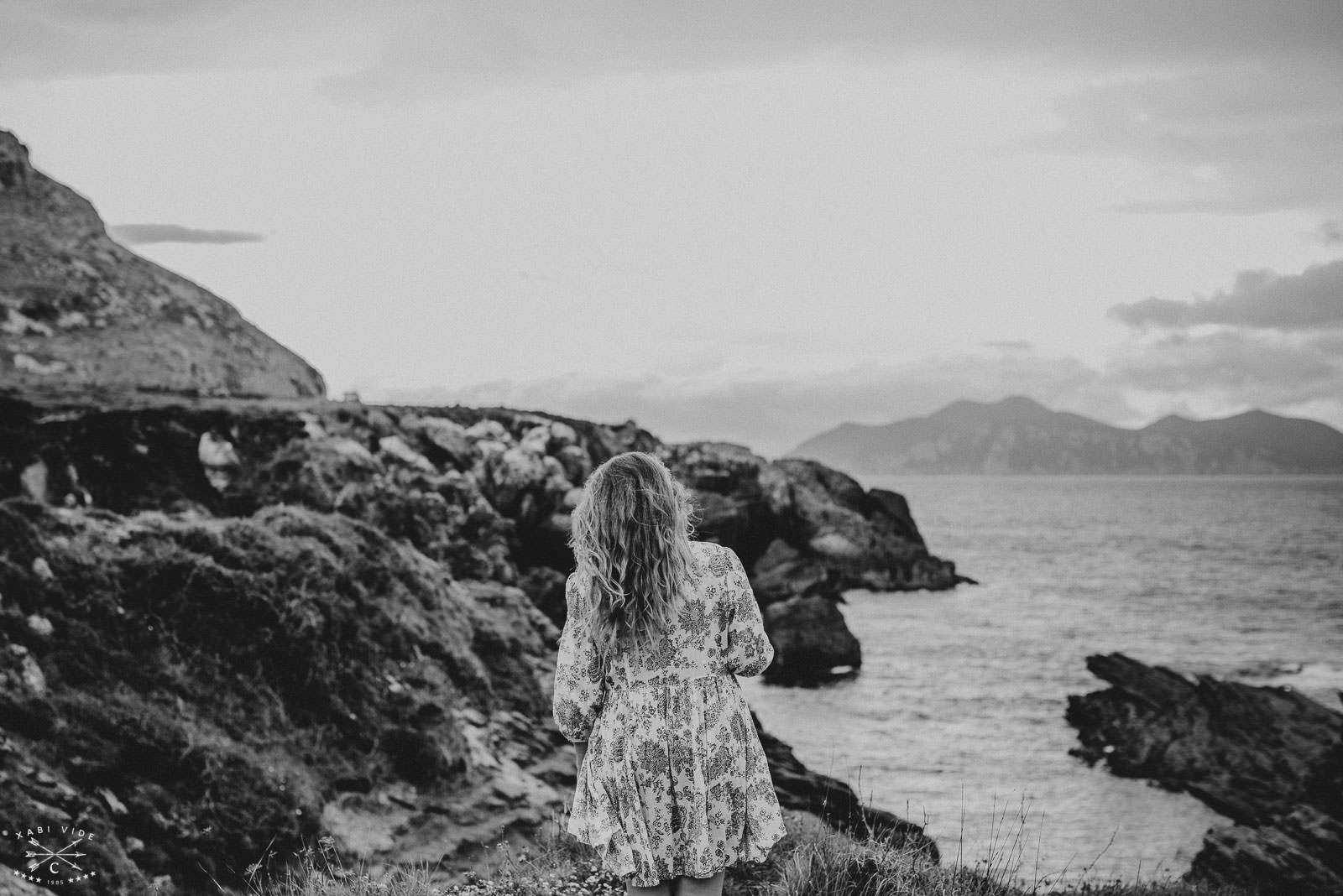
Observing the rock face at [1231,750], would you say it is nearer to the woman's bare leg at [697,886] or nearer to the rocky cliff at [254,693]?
the rocky cliff at [254,693]

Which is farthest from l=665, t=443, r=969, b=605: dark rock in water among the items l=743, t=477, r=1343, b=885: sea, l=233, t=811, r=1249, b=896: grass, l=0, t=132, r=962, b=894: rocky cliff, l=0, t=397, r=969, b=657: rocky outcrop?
l=233, t=811, r=1249, b=896: grass

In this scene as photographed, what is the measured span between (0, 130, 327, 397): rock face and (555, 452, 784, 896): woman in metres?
16.6

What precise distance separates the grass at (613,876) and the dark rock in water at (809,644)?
22.4 metres

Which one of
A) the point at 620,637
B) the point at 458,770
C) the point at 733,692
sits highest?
the point at 620,637

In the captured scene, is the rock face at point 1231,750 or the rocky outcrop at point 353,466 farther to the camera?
the rocky outcrop at point 353,466

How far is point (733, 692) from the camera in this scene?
13.3 ft

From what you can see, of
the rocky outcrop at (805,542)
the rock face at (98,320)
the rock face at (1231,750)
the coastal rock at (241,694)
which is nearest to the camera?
the coastal rock at (241,694)

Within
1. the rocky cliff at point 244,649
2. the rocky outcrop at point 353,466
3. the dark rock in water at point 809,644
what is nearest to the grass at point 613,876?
the rocky cliff at point 244,649

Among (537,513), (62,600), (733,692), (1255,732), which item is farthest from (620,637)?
(1255,732)

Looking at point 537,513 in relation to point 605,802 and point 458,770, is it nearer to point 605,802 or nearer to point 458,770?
point 458,770

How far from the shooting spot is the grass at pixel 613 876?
5.63 m

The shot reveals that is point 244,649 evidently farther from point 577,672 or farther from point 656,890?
point 656,890

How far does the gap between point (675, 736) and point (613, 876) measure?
2643 mm

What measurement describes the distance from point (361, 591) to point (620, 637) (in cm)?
641
